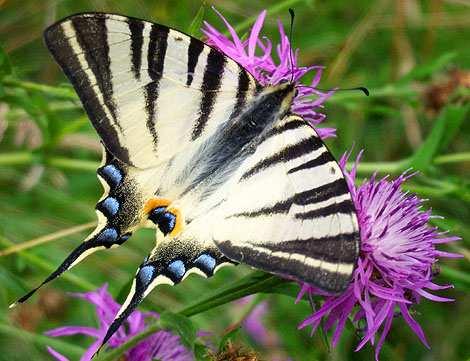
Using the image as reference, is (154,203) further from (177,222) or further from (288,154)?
(288,154)

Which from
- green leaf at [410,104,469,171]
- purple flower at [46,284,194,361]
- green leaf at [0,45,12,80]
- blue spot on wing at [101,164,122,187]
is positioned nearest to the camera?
blue spot on wing at [101,164,122,187]

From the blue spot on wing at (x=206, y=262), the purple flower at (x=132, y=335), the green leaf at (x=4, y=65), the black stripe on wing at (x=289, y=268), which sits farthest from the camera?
the green leaf at (x=4, y=65)

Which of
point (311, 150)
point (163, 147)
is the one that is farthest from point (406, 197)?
point (163, 147)

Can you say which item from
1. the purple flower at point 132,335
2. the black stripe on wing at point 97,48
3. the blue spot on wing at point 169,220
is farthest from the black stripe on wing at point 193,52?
the purple flower at point 132,335

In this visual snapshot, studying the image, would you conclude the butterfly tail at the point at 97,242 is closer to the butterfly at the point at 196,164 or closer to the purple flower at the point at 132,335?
the butterfly at the point at 196,164

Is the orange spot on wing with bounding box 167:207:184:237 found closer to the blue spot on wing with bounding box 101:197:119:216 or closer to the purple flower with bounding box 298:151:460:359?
the blue spot on wing with bounding box 101:197:119:216

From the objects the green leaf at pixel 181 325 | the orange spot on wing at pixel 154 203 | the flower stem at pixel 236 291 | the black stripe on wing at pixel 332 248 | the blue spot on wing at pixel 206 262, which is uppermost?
the black stripe on wing at pixel 332 248

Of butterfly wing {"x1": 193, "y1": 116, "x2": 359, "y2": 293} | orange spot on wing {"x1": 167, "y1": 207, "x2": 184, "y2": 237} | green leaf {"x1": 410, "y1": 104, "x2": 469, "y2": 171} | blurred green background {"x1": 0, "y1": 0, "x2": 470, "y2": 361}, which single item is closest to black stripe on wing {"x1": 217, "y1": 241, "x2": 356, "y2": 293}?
butterfly wing {"x1": 193, "y1": 116, "x2": 359, "y2": 293}

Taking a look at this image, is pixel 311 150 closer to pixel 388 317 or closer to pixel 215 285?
pixel 388 317
